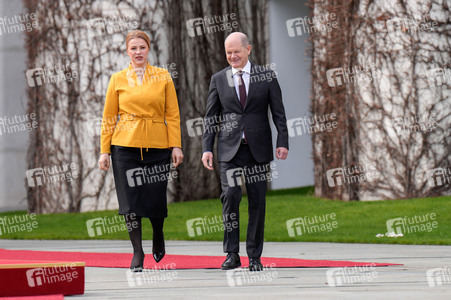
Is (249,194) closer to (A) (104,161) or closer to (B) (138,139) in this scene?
(B) (138,139)

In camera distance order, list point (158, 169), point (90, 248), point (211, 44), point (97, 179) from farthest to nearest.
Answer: point (211, 44), point (97, 179), point (90, 248), point (158, 169)

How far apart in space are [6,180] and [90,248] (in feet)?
23.4

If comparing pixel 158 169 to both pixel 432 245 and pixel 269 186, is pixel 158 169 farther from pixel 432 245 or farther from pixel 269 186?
pixel 269 186

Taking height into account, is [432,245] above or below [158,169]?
below

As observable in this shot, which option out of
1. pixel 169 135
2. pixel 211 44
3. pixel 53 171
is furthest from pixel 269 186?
pixel 169 135

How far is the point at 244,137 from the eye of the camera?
238 inches

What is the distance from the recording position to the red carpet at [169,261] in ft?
20.6

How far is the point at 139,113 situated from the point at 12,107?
9460 millimetres

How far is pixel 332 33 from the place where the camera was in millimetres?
11867

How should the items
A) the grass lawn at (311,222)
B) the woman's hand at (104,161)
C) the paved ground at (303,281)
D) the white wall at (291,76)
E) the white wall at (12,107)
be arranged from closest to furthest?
the paved ground at (303,281)
the woman's hand at (104,161)
the grass lawn at (311,222)
the white wall at (12,107)
the white wall at (291,76)

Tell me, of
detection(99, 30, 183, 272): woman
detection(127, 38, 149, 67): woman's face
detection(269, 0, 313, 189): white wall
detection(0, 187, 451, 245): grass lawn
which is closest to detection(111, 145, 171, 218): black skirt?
detection(99, 30, 183, 272): woman

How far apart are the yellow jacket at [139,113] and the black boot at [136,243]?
54 centimetres

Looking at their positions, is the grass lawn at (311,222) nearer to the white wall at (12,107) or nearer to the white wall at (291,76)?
the white wall at (12,107)

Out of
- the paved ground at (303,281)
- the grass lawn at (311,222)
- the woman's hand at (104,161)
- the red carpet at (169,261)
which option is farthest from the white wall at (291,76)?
the woman's hand at (104,161)
